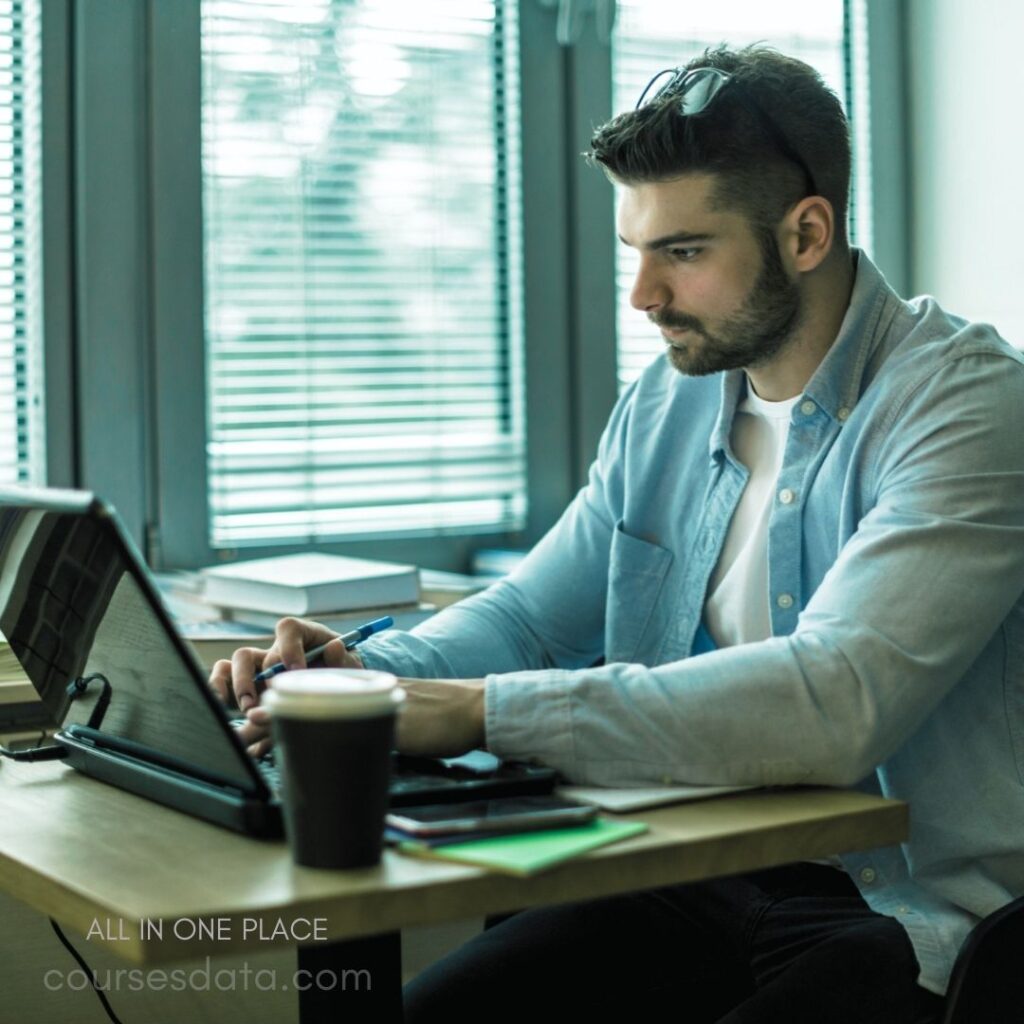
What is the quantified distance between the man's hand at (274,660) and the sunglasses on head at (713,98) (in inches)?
24.7

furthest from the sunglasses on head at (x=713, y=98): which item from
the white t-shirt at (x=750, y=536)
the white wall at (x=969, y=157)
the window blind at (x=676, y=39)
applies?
the white wall at (x=969, y=157)

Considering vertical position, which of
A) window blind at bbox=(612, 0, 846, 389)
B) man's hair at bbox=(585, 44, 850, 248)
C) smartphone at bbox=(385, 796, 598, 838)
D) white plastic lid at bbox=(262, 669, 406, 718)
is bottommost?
smartphone at bbox=(385, 796, 598, 838)

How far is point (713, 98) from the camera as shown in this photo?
1480 millimetres

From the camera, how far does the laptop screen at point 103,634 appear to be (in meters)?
0.97

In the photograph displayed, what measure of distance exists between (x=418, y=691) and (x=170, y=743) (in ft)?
0.62

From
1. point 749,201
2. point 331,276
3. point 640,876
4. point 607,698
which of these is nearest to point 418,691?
point 607,698

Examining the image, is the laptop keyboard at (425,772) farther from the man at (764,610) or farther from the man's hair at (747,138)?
the man's hair at (747,138)

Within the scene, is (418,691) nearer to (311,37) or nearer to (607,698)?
(607,698)

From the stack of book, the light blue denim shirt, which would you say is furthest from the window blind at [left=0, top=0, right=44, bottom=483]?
the light blue denim shirt

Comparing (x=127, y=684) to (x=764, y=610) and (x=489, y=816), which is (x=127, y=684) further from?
(x=764, y=610)

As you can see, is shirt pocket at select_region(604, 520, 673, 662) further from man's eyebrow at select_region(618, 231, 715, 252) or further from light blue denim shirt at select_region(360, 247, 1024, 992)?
man's eyebrow at select_region(618, 231, 715, 252)

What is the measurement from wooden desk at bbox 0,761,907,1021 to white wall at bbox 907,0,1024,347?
163 cm

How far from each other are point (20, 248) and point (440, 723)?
1.26 metres

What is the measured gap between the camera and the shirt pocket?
1605 mm
